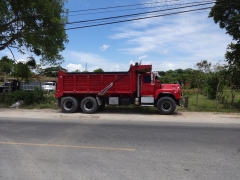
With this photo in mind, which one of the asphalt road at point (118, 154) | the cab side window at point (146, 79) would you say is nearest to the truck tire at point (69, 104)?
the cab side window at point (146, 79)

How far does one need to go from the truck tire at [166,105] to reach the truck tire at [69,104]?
4893 mm

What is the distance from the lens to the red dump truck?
46.7ft

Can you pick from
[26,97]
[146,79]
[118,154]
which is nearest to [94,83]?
[146,79]

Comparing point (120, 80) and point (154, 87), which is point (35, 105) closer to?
point (120, 80)

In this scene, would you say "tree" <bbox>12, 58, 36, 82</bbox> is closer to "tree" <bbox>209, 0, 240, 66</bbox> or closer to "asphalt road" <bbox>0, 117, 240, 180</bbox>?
"asphalt road" <bbox>0, 117, 240, 180</bbox>

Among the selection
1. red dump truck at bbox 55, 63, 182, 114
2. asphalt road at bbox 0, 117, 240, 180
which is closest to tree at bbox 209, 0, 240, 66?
red dump truck at bbox 55, 63, 182, 114

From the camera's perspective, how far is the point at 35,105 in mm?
17625

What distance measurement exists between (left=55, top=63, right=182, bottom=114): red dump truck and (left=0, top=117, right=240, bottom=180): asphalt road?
18.1 ft

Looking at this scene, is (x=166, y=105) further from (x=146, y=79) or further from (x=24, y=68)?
(x=24, y=68)

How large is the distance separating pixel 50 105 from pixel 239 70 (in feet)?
43.7

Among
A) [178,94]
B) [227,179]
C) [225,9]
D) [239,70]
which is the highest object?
[225,9]

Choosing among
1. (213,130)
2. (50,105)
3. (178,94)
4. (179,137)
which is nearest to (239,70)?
(178,94)

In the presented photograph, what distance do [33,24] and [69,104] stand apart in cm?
673

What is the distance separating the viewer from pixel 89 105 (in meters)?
15.1
